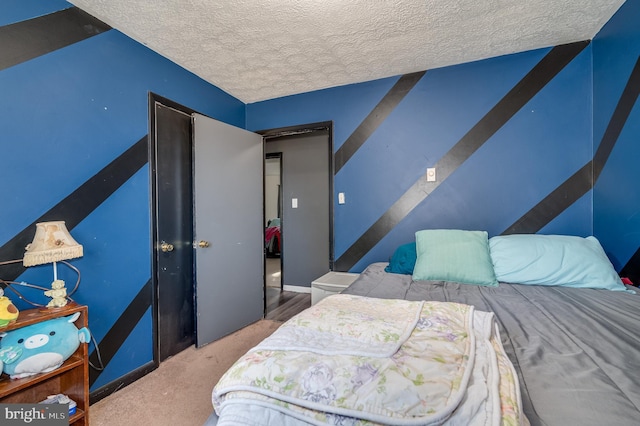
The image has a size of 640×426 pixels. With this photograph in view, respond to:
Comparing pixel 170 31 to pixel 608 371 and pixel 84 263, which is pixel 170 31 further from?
pixel 608 371

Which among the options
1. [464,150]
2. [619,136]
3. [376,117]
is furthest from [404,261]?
[619,136]

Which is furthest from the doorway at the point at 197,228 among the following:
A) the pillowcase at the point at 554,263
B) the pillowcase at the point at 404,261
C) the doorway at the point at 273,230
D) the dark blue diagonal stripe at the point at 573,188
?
the dark blue diagonal stripe at the point at 573,188

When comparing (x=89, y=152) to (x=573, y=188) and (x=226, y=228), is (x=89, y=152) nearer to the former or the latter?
(x=226, y=228)

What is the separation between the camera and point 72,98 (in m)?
1.55

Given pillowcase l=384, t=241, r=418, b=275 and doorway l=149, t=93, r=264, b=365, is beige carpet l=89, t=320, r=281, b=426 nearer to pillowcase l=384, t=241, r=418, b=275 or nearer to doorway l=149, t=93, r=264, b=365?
doorway l=149, t=93, r=264, b=365

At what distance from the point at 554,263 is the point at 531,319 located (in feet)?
2.51

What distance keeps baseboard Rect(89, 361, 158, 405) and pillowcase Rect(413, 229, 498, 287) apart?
206 centimetres

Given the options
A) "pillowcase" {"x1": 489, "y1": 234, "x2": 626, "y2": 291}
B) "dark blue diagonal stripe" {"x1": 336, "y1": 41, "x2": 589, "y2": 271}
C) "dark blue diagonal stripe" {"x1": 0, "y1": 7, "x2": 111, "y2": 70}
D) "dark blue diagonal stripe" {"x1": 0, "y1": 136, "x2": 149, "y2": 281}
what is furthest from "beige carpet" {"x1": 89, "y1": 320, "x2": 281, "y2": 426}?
"pillowcase" {"x1": 489, "y1": 234, "x2": 626, "y2": 291}

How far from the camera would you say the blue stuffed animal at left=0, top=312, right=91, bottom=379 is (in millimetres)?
1131

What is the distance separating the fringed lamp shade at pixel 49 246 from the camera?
124 cm

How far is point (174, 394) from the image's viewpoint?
1.66 m

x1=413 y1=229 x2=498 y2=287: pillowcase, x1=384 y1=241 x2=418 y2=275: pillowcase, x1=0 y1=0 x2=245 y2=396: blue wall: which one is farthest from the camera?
x1=384 y1=241 x2=418 y2=275: pillowcase

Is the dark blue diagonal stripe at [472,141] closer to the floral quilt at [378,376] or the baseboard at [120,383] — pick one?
the floral quilt at [378,376]

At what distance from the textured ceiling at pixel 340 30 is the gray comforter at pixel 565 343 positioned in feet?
5.79
